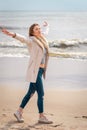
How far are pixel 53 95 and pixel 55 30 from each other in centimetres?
73

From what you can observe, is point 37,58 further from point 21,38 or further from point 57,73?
point 57,73

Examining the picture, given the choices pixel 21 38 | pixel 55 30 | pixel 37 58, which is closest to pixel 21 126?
Answer: pixel 37 58

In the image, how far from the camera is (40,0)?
418cm

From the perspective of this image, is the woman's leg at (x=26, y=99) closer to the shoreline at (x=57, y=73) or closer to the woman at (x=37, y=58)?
the woman at (x=37, y=58)

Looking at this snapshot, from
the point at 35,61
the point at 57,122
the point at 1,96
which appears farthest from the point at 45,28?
the point at 1,96

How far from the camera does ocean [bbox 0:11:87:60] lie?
14.1 feet

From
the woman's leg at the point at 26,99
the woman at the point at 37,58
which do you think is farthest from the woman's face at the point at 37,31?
the woman's leg at the point at 26,99

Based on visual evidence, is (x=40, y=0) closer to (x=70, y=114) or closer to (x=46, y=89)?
(x=46, y=89)

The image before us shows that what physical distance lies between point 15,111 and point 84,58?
1.15m

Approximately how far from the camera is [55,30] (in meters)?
4.34

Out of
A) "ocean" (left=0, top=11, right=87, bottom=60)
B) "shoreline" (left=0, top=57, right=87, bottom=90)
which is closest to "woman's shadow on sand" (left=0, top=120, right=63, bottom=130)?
"shoreline" (left=0, top=57, right=87, bottom=90)

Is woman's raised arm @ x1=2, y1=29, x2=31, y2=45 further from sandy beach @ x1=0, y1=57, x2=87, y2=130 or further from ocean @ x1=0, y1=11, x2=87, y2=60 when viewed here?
ocean @ x1=0, y1=11, x2=87, y2=60

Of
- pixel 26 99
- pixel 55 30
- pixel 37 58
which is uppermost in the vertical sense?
pixel 55 30

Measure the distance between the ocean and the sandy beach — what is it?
14cm
